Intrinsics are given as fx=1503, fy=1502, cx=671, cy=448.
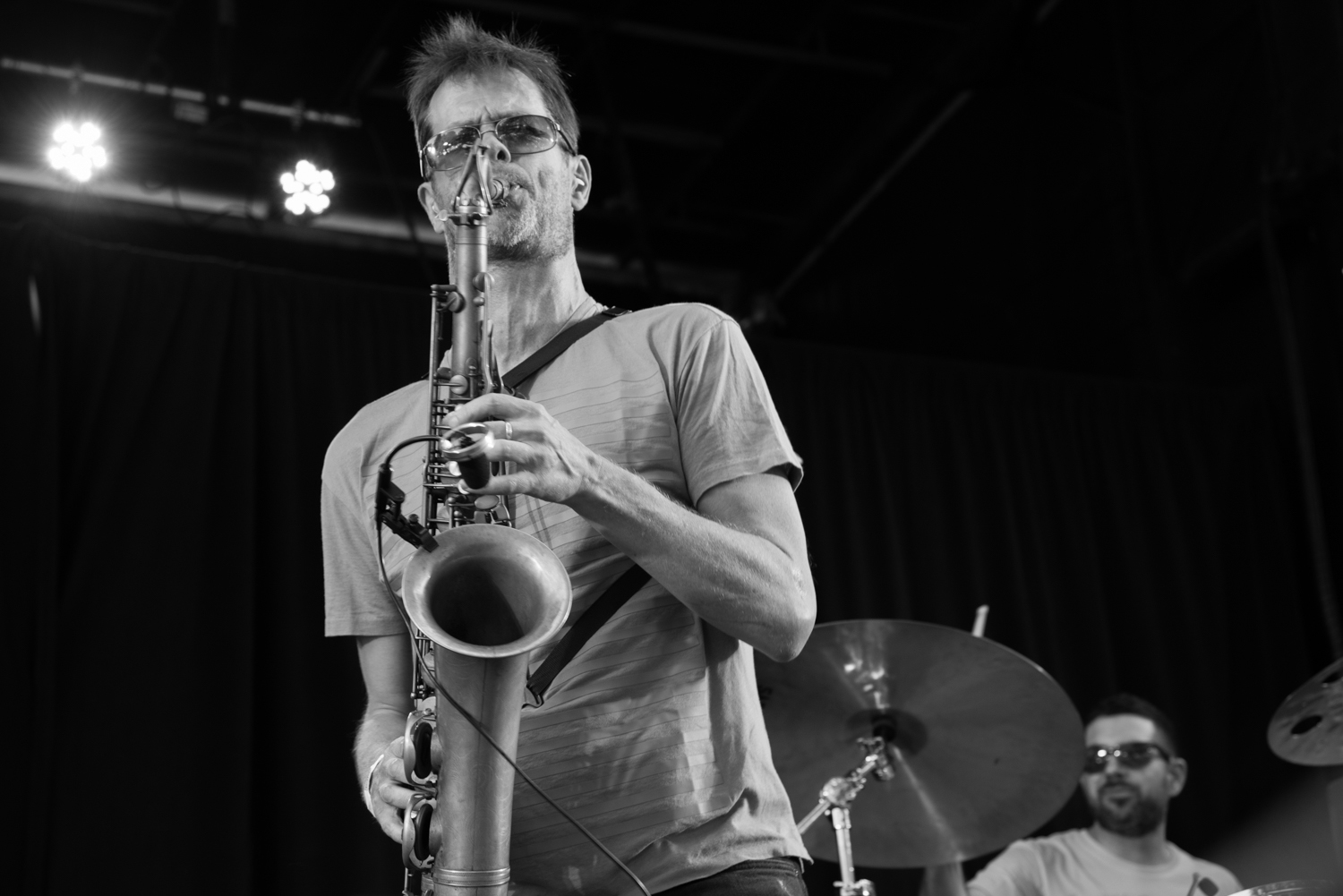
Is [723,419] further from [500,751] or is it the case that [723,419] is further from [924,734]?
[924,734]

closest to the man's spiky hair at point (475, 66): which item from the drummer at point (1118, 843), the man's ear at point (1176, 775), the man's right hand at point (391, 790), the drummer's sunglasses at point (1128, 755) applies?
the man's right hand at point (391, 790)

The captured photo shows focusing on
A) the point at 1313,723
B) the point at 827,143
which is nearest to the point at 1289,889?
the point at 1313,723

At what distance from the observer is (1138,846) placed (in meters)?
4.81

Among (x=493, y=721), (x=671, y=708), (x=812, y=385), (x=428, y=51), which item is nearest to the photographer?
(x=493, y=721)

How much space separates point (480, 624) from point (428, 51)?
887 mm

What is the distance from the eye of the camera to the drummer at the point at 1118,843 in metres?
4.75

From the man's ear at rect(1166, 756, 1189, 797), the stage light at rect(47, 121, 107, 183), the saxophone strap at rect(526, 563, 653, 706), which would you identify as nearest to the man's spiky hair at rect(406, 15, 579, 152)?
the saxophone strap at rect(526, 563, 653, 706)

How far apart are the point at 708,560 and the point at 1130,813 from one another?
3667 mm

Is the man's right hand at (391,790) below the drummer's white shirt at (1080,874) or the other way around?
the other way around

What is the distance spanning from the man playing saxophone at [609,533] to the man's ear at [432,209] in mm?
14

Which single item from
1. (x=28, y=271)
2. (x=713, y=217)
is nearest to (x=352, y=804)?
(x=28, y=271)

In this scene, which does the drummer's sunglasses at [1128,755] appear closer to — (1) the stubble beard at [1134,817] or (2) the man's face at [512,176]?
(1) the stubble beard at [1134,817]

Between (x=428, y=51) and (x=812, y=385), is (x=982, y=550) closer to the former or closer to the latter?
(x=812, y=385)

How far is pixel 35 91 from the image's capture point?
6.59 m
